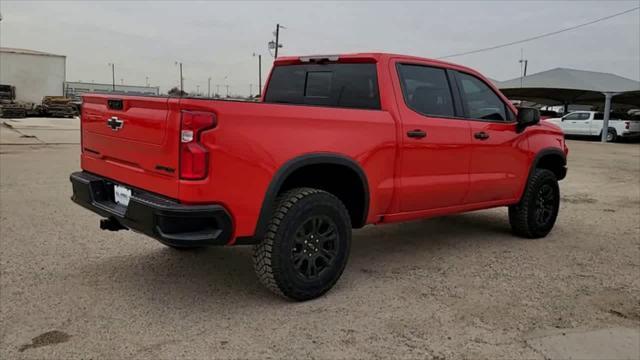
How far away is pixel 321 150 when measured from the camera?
381 cm

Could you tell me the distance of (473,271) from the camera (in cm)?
481

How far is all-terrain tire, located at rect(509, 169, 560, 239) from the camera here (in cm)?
595

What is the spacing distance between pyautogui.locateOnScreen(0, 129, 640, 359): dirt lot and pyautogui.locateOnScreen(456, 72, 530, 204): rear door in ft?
2.17

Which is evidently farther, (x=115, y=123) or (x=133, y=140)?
(x=115, y=123)

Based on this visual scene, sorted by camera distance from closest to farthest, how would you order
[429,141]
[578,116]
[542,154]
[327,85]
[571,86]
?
[429,141] → [327,85] → [542,154] → [578,116] → [571,86]

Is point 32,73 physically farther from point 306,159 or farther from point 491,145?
point 306,159

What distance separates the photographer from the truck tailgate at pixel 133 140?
3330 mm

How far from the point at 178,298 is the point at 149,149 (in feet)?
3.85

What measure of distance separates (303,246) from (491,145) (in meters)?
2.46

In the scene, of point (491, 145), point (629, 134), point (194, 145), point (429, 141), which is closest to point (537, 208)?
point (491, 145)

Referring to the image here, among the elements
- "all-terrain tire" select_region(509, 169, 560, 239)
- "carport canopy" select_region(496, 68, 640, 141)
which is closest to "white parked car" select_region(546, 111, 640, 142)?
"carport canopy" select_region(496, 68, 640, 141)

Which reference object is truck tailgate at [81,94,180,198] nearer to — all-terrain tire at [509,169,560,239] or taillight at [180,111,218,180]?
taillight at [180,111,218,180]

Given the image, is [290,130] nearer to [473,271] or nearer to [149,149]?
[149,149]

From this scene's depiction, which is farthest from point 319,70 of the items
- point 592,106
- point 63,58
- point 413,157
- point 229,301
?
point 63,58
